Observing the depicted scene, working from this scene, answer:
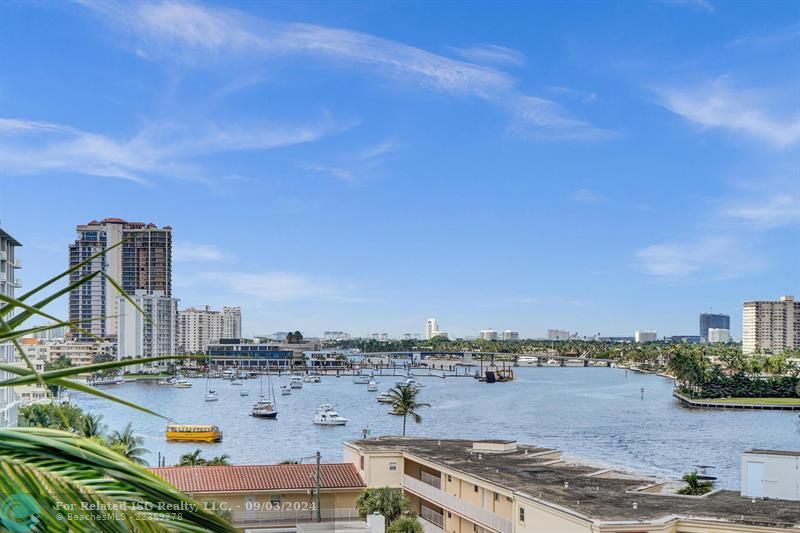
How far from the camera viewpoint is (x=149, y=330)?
518 feet

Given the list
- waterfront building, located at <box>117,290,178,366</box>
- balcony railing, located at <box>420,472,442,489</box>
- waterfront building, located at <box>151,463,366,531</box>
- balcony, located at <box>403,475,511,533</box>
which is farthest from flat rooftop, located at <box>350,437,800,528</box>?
waterfront building, located at <box>117,290,178,366</box>

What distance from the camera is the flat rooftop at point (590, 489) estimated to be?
55.7 feet

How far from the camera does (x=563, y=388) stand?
12675 cm

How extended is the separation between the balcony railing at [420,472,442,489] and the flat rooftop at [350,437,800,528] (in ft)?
1.85

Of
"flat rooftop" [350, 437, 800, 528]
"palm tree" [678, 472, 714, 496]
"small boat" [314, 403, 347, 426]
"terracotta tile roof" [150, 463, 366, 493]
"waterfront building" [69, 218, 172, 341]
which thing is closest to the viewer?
"flat rooftop" [350, 437, 800, 528]

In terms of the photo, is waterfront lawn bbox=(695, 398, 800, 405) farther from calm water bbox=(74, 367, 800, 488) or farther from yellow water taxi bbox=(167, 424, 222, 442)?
yellow water taxi bbox=(167, 424, 222, 442)

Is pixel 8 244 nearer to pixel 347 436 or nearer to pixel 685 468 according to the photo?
pixel 347 436

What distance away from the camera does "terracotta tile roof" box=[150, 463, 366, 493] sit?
25500 millimetres

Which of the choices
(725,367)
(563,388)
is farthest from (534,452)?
(725,367)

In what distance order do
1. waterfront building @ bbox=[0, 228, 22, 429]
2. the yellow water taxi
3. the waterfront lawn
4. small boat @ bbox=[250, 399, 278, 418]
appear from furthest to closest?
the waterfront lawn
small boat @ bbox=[250, 399, 278, 418]
the yellow water taxi
waterfront building @ bbox=[0, 228, 22, 429]

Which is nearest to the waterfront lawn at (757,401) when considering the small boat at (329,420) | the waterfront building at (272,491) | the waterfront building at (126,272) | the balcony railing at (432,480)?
the small boat at (329,420)

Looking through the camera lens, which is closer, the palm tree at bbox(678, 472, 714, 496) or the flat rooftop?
the flat rooftop

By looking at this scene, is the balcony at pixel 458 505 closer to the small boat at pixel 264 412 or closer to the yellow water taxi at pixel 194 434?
the yellow water taxi at pixel 194 434

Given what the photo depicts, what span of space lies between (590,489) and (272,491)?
32.9 feet
